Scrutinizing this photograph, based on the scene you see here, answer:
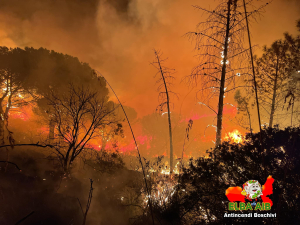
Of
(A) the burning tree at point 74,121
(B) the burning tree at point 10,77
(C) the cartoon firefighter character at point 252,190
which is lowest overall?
(C) the cartoon firefighter character at point 252,190

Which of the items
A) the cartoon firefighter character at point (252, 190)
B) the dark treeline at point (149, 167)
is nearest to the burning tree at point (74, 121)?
the dark treeline at point (149, 167)

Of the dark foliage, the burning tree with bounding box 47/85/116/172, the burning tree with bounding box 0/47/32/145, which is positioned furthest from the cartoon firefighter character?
the burning tree with bounding box 0/47/32/145

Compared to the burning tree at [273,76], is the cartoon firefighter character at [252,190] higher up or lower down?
lower down

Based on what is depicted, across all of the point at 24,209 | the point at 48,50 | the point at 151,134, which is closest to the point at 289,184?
the point at 24,209

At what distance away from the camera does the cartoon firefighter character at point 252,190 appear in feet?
10.2

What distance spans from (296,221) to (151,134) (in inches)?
1671

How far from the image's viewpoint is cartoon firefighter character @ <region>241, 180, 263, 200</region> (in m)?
3.09

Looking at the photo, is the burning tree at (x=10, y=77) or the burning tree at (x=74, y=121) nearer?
the burning tree at (x=74, y=121)

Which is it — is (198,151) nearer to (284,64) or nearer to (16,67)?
(284,64)

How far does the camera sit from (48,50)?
14.4 m

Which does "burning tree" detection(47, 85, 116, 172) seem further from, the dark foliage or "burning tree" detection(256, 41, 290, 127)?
"burning tree" detection(256, 41, 290, 127)

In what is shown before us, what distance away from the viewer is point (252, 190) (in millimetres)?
3201

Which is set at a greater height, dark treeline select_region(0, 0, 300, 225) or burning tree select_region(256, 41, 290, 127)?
burning tree select_region(256, 41, 290, 127)

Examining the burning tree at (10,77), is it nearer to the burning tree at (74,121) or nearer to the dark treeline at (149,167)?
the dark treeline at (149,167)
